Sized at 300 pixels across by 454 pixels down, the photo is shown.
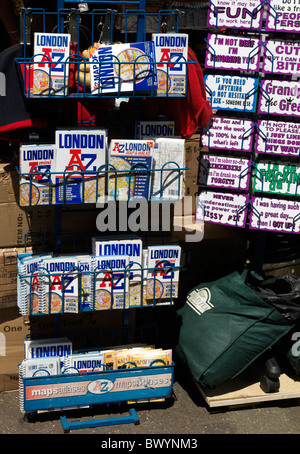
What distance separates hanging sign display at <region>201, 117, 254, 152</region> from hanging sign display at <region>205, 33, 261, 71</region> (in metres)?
0.33

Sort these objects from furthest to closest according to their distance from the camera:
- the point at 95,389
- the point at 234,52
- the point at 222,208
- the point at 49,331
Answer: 1. the point at 222,208
2. the point at 49,331
3. the point at 234,52
4. the point at 95,389

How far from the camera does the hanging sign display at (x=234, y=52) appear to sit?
3.66 m

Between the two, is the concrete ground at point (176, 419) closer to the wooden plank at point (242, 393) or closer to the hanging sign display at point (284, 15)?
the wooden plank at point (242, 393)

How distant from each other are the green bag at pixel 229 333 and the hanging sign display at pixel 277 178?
2.01 ft

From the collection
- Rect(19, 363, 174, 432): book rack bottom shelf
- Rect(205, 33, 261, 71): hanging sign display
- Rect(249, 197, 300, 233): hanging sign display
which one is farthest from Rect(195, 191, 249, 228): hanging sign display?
Rect(19, 363, 174, 432): book rack bottom shelf

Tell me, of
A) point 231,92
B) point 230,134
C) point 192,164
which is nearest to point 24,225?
point 192,164

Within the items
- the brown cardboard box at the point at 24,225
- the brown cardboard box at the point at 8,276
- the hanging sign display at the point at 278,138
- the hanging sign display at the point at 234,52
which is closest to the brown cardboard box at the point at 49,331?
the brown cardboard box at the point at 8,276

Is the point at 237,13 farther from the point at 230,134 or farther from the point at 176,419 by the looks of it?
the point at 176,419

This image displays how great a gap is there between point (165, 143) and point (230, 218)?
88cm

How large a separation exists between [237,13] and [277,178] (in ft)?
3.44

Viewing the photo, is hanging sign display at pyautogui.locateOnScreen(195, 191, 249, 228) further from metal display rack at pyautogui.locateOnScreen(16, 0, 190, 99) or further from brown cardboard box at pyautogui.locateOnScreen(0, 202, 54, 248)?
brown cardboard box at pyautogui.locateOnScreen(0, 202, 54, 248)

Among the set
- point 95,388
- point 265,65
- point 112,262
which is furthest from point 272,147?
point 95,388

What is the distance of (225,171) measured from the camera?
389 cm

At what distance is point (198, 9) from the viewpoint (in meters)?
4.55
